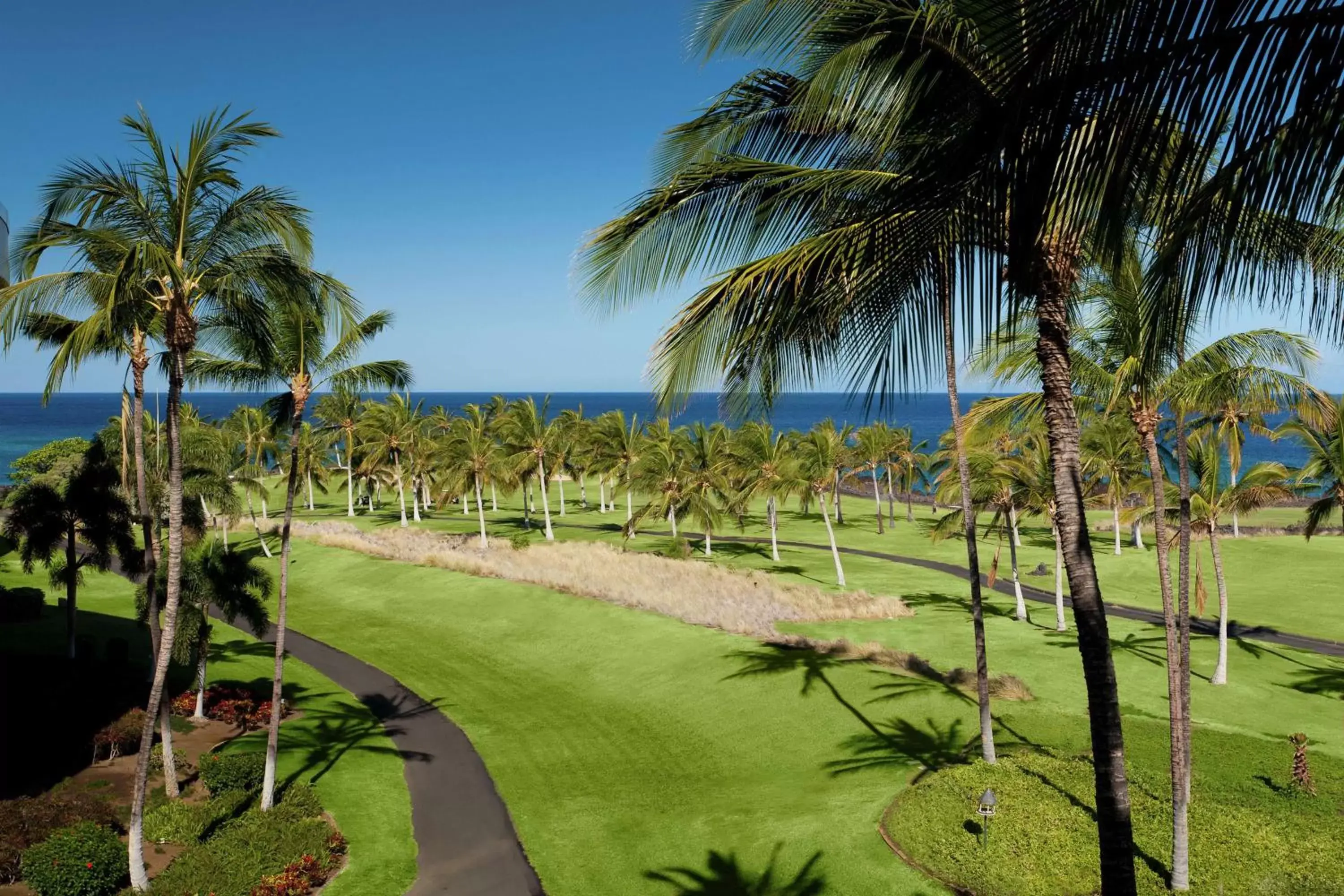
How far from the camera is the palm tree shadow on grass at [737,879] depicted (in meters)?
13.0

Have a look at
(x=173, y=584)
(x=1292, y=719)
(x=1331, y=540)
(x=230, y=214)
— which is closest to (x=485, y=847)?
(x=173, y=584)

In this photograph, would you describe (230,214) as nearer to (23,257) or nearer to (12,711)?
(23,257)

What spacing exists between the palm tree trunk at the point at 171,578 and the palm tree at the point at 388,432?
4611cm

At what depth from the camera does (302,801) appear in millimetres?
17812

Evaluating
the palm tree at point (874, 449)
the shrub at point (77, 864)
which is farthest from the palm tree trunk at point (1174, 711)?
the palm tree at point (874, 449)

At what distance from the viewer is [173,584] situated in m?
14.7

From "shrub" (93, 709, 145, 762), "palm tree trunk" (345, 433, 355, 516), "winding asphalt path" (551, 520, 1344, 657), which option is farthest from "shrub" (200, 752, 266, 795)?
"palm tree trunk" (345, 433, 355, 516)

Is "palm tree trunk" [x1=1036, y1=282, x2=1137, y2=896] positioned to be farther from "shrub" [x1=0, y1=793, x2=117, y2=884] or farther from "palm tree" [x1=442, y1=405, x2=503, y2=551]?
"palm tree" [x1=442, y1=405, x2=503, y2=551]

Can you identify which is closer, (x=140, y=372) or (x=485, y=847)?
(x=485, y=847)

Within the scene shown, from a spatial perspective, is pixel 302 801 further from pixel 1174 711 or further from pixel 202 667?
pixel 1174 711

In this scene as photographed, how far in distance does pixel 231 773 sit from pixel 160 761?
8.99 feet

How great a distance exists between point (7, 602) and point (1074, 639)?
41.7m

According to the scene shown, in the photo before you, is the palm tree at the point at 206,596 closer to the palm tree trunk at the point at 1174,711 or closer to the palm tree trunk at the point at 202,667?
the palm tree trunk at the point at 202,667

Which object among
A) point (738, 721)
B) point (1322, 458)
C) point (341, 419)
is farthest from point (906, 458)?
point (738, 721)
